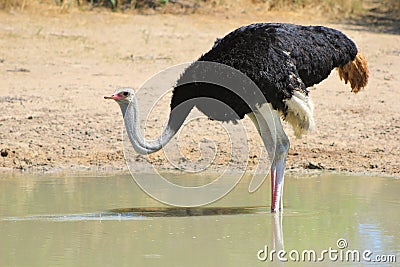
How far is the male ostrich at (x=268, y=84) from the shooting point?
6547 millimetres

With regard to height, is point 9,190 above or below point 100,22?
below

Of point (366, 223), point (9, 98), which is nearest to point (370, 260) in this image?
point (366, 223)

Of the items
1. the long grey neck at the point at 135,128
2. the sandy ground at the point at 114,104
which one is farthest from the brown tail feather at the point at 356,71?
the long grey neck at the point at 135,128

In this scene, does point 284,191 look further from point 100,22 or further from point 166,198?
point 100,22

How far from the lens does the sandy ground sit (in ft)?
27.9

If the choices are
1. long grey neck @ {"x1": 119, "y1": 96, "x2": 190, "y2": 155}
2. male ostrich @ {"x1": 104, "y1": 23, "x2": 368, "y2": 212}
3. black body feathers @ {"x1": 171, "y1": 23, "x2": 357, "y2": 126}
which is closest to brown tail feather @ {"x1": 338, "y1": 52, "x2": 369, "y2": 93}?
male ostrich @ {"x1": 104, "y1": 23, "x2": 368, "y2": 212}

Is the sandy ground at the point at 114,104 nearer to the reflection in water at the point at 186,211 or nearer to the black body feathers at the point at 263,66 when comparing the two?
the reflection in water at the point at 186,211

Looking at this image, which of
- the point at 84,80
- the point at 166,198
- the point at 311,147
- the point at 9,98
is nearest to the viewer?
the point at 166,198

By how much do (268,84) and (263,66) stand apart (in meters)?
0.13

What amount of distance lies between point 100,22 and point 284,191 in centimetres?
743

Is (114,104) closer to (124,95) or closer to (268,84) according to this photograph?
(124,95)

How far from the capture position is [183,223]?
6.42m

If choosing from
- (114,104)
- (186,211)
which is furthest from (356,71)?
(114,104)

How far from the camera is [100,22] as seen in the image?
47.0 feet
